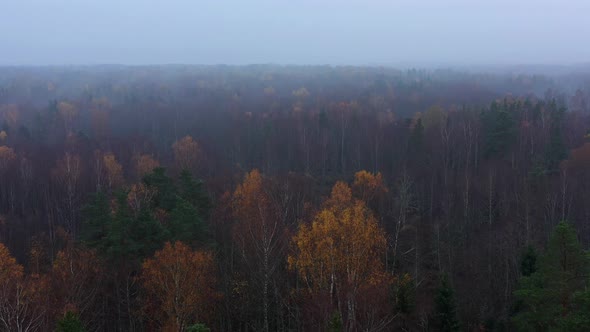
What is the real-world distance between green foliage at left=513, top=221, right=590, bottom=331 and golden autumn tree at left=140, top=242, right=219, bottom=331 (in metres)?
9.48

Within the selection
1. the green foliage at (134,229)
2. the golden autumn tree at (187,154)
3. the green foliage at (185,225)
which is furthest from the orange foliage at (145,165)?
the green foliage at (185,225)

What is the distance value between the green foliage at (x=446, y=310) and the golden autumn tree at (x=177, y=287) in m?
7.35

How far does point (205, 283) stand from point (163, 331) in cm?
222

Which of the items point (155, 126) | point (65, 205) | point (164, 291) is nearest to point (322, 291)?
point (164, 291)

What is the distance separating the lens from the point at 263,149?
49906 millimetres

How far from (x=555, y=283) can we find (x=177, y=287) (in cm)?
1081

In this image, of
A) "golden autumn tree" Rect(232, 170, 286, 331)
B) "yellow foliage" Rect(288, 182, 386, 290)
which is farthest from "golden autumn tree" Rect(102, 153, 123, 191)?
"yellow foliage" Rect(288, 182, 386, 290)

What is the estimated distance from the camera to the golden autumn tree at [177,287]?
14258 mm

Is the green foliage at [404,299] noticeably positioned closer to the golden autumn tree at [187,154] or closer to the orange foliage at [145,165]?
the orange foliage at [145,165]

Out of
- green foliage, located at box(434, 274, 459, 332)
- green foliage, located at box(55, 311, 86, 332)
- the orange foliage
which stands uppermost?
green foliage, located at box(55, 311, 86, 332)

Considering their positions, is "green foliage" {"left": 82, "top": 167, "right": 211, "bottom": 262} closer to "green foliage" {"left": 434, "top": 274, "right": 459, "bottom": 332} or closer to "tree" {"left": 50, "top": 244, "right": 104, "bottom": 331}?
"tree" {"left": 50, "top": 244, "right": 104, "bottom": 331}

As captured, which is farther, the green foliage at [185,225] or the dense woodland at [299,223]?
the green foliage at [185,225]

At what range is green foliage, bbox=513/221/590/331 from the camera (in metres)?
12.4

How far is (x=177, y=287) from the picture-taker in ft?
46.9
